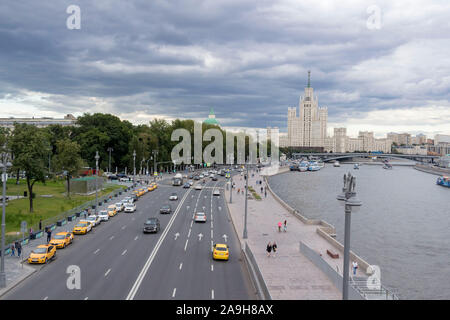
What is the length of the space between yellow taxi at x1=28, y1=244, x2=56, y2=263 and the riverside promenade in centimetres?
1345

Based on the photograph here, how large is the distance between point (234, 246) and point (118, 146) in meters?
81.5

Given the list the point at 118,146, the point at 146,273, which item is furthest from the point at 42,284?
the point at 118,146

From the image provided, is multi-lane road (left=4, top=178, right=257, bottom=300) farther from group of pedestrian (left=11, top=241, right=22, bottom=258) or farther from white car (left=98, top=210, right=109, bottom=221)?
group of pedestrian (left=11, top=241, right=22, bottom=258)

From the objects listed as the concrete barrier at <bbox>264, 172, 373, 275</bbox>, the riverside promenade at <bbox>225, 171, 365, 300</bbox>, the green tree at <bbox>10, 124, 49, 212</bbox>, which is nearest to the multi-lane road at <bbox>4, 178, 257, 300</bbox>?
the riverside promenade at <bbox>225, 171, 365, 300</bbox>

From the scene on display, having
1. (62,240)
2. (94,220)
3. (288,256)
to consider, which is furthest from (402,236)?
(62,240)

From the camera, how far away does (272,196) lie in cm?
6919

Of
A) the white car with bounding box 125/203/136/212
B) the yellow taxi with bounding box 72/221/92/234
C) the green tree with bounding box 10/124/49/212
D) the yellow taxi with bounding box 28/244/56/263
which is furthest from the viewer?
the white car with bounding box 125/203/136/212

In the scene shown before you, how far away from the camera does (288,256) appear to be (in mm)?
27766

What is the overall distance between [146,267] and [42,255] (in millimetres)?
6736

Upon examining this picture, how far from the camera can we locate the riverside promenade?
2019cm

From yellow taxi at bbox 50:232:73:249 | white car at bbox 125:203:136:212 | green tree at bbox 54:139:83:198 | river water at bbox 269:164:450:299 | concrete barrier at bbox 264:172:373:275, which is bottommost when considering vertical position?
river water at bbox 269:164:450:299

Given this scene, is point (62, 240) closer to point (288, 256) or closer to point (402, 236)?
point (288, 256)

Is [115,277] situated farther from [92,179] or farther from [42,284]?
[92,179]

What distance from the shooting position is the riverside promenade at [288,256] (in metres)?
20.2
